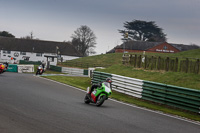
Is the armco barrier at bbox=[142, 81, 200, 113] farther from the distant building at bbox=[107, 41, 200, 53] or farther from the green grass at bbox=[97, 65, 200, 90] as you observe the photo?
the distant building at bbox=[107, 41, 200, 53]

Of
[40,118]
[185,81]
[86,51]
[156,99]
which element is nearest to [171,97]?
[156,99]

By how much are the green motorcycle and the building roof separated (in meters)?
88.4

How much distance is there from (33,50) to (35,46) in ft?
6.32

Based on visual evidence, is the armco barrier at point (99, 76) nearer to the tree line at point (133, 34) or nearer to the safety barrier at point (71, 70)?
the safety barrier at point (71, 70)

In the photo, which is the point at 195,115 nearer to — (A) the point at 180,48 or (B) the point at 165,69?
(B) the point at 165,69

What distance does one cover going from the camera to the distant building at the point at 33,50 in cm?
9931

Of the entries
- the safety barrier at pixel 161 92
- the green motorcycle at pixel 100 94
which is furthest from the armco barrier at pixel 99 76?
the green motorcycle at pixel 100 94

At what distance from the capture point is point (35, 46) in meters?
102

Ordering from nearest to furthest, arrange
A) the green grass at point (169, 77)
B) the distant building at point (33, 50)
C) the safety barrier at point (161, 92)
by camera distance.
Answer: the safety barrier at point (161, 92) < the green grass at point (169, 77) < the distant building at point (33, 50)

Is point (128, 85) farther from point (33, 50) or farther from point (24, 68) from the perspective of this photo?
point (33, 50)

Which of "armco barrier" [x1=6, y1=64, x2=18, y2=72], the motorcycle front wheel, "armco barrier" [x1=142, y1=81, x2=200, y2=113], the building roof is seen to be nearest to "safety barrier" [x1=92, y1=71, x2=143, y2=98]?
"armco barrier" [x1=142, y1=81, x2=200, y2=113]

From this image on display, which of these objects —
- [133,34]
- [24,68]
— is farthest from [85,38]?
[24,68]

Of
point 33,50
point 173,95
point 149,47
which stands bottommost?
point 173,95

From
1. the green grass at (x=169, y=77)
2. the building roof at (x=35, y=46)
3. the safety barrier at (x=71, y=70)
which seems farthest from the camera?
the building roof at (x=35, y=46)
